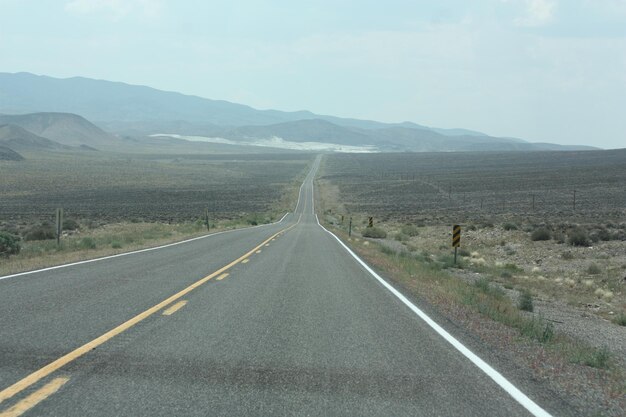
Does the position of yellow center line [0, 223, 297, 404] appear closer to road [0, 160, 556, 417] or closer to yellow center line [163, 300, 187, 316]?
road [0, 160, 556, 417]

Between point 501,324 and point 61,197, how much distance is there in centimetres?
8399

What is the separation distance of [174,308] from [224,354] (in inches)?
108

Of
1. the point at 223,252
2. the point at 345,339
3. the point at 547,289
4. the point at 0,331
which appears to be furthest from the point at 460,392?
the point at 223,252

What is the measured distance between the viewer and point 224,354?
624 cm

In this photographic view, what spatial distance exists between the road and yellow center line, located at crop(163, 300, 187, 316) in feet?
0.05

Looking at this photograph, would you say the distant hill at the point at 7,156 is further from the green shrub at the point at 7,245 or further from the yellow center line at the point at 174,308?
the yellow center line at the point at 174,308

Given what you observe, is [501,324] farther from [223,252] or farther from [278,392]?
[223,252]

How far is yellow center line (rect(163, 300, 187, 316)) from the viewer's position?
8.34m

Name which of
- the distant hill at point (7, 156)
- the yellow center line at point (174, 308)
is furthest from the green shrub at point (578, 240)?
the distant hill at point (7, 156)

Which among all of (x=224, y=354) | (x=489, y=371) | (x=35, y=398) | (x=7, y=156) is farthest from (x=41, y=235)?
(x=7, y=156)

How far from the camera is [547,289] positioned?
53.8 ft

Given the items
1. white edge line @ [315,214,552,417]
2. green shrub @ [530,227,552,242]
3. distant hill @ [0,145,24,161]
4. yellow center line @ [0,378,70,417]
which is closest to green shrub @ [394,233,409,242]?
green shrub @ [530,227,552,242]

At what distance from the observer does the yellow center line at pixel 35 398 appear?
435 centimetres

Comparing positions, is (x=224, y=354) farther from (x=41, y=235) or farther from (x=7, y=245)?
(x=41, y=235)
